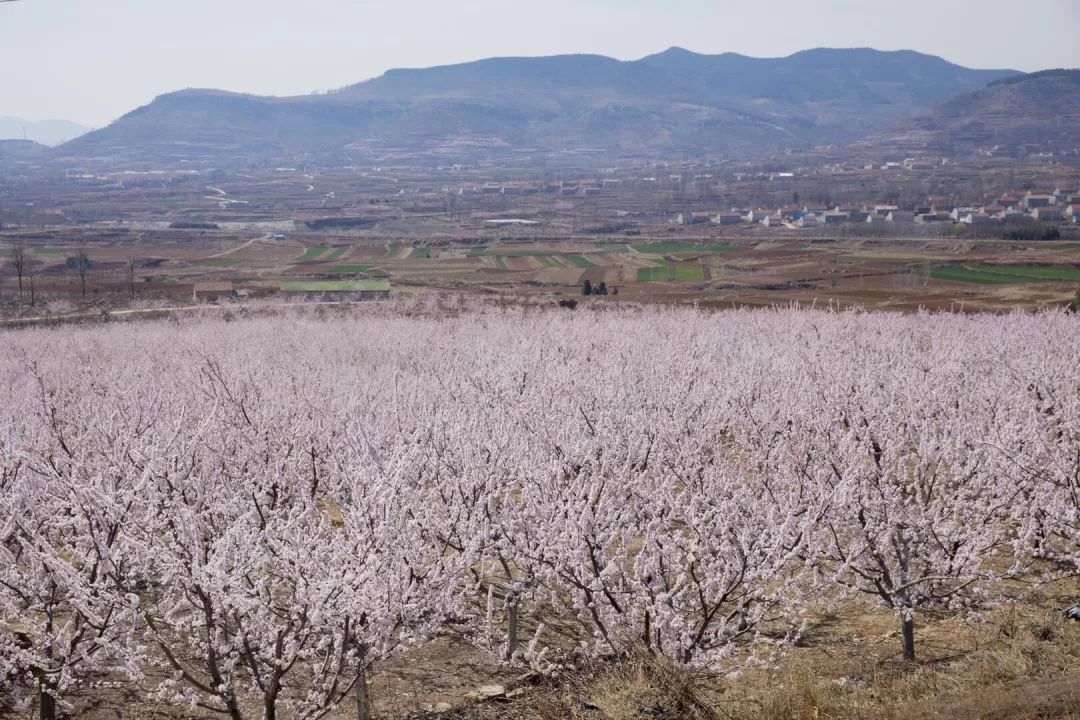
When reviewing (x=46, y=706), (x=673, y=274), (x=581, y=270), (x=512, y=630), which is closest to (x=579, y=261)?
(x=581, y=270)

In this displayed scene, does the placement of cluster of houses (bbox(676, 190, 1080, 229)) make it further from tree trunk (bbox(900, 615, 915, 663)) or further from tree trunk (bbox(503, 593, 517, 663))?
tree trunk (bbox(503, 593, 517, 663))

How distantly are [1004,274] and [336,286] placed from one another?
48.8 meters

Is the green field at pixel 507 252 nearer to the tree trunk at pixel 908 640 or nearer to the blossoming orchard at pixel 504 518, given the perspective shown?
the blossoming orchard at pixel 504 518

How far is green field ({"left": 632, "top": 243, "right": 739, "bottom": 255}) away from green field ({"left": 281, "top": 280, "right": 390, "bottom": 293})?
117ft

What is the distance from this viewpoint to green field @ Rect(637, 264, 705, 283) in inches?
2938

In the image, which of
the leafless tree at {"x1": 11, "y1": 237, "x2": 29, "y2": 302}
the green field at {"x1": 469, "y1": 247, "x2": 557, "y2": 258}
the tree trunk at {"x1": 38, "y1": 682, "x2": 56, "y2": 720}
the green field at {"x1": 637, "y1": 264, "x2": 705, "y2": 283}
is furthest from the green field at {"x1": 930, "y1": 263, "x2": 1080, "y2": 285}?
the tree trunk at {"x1": 38, "y1": 682, "x2": 56, "y2": 720}

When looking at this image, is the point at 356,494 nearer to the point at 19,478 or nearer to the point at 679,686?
the point at 679,686

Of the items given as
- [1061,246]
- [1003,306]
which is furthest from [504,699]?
[1061,246]

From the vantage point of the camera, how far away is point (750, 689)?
10672 millimetres

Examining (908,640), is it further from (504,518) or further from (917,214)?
(917,214)

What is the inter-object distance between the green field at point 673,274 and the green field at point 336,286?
786 inches

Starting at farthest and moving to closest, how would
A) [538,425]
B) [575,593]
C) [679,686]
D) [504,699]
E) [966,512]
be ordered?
1. [538,425]
2. [966,512]
3. [504,699]
4. [575,593]
5. [679,686]

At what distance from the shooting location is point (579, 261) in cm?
9175

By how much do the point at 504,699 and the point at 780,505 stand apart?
3791 mm
